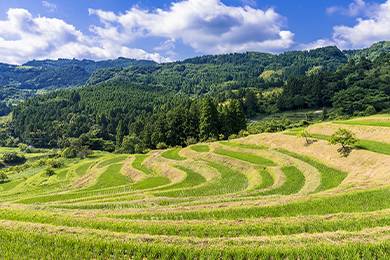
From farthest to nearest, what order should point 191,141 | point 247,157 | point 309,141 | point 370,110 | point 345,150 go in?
point 370,110 → point 191,141 → point 247,157 → point 309,141 → point 345,150

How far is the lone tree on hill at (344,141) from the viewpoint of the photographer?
5903 cm

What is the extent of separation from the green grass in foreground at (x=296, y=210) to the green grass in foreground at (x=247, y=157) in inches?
1382

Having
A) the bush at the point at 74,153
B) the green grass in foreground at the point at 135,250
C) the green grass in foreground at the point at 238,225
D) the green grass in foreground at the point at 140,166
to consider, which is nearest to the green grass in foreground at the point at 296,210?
the green grass in foreground at the point at 238,225

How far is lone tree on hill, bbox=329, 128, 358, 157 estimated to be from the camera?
59.0 meters

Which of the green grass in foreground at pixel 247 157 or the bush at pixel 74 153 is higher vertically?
the green grass in foreground at pixel 247 157

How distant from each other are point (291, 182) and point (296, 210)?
907 inches

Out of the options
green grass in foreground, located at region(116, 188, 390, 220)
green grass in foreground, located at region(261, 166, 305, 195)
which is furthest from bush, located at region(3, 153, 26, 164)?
green grass in foreground, located at region(116, 188, 390, 220)

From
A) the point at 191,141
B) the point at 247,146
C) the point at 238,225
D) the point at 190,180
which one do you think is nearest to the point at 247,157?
the point at 247,146

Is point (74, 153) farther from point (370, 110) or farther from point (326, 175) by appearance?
point (326, 175)

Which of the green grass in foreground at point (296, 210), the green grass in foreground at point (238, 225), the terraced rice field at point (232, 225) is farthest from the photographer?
the green grass in foreground at point (296, 210)

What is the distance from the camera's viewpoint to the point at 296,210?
3062cm

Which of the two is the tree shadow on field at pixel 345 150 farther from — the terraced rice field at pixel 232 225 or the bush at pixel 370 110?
the bush at pixel 370 110

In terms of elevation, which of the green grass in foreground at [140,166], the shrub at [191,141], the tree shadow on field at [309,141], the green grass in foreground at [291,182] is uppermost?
the tree shadow on field at [309,141]

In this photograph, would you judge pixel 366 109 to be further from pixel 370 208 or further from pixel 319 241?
pixel 319 241
